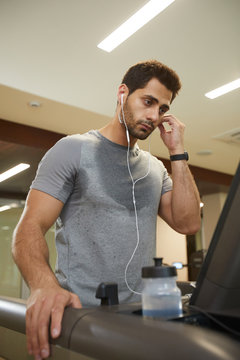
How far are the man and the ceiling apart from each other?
4.35 feet

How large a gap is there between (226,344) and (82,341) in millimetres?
186

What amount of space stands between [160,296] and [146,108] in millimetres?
934

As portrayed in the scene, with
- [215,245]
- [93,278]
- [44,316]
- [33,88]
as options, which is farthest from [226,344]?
[33,88]

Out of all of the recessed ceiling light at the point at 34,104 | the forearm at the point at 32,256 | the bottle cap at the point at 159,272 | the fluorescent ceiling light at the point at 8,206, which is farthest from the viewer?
the fluorescent ceiling light at the point at 8,206

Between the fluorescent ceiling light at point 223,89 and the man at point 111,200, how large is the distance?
224 centimetres

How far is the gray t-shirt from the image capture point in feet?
3.55

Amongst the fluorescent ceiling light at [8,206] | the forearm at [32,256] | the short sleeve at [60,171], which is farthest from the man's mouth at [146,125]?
the fluorescent ceiling light at [8,206]

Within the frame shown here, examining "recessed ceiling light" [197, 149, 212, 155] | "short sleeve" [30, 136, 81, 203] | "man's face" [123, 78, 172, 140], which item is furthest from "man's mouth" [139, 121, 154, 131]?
"recessed ceiling light" [197, 149, 212, 155]

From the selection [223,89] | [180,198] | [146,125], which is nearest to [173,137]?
[146,125]

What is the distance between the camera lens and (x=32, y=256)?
824 millimetres

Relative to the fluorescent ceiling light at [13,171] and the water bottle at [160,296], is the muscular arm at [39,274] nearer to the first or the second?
the water bottle at [160,296]

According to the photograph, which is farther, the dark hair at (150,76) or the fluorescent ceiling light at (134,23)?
the fluorescent ceiling light at (134,23)

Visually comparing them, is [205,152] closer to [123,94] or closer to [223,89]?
[223,89]

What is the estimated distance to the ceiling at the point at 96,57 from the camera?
2502mm
